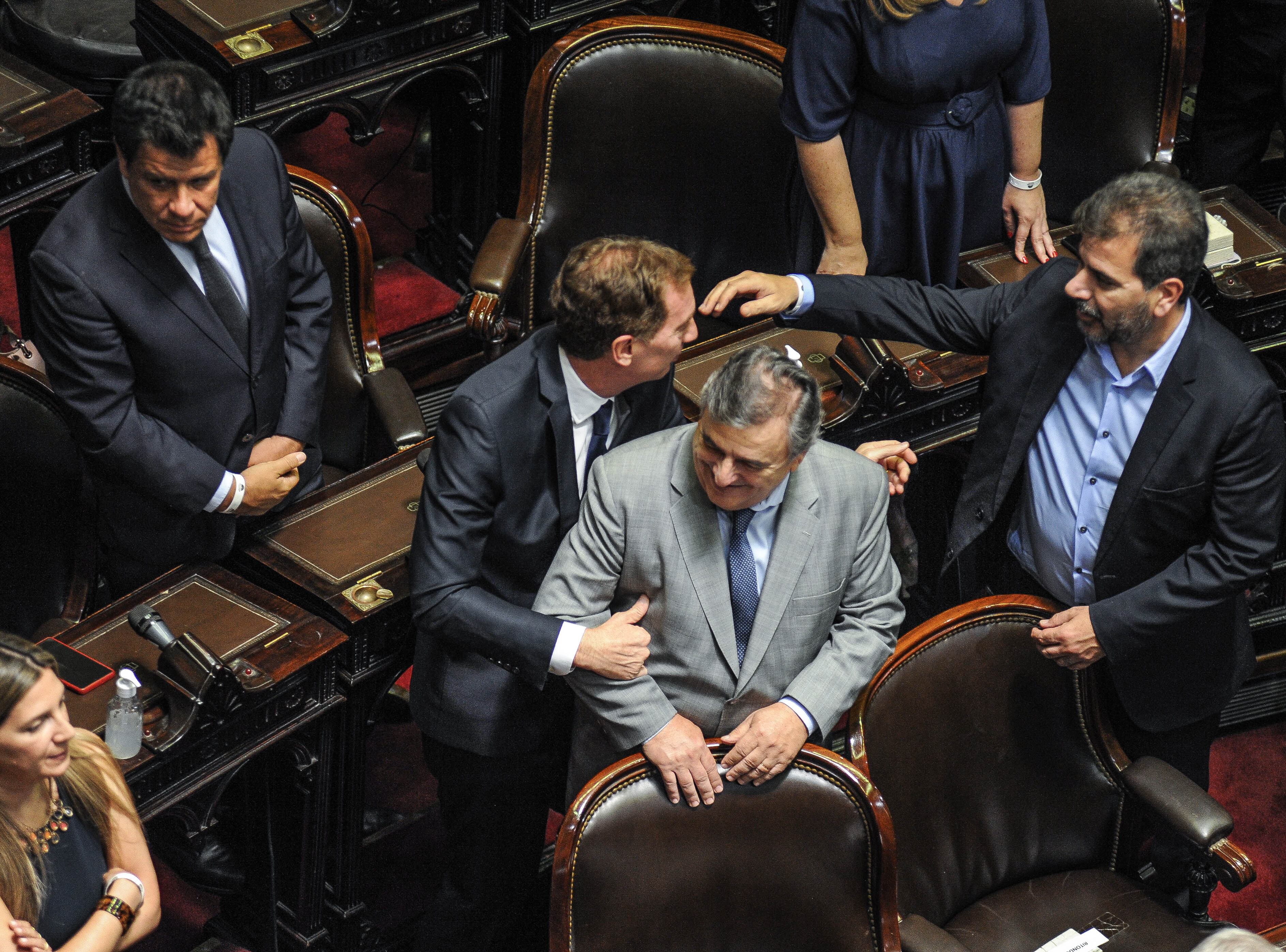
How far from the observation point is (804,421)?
2549mm

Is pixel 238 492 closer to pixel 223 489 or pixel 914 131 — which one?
pixel 223 489

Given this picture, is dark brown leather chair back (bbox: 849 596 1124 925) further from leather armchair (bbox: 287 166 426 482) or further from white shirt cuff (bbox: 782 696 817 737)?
leather armchair (bbox: 287 166 426 482)

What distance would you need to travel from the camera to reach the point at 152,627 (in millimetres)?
2740

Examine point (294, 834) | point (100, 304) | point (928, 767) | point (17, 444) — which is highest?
point (100, 304)

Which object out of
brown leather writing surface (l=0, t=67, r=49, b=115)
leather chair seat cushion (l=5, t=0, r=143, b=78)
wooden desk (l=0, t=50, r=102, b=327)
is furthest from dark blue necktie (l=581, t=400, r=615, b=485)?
leather chair seat cushion (l=5, t=0, r=143, b=78)

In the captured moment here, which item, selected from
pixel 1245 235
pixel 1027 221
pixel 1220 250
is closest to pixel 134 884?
pixel 1027 221

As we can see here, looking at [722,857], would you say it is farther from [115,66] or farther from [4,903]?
[115,66]

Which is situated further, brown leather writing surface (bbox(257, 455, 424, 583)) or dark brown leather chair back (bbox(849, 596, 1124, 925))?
brown leather writing surface (bbox(257, 455, 424, 583))

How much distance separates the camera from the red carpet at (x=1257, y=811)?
3699mm

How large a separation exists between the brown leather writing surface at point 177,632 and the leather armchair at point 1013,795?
3.35 feet

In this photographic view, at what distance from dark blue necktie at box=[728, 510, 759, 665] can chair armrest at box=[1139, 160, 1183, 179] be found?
1903 millimetres

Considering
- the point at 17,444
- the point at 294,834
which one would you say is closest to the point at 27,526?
the point at 17,444

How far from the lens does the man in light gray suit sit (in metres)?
2.61

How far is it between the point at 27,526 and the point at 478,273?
3.56ft
